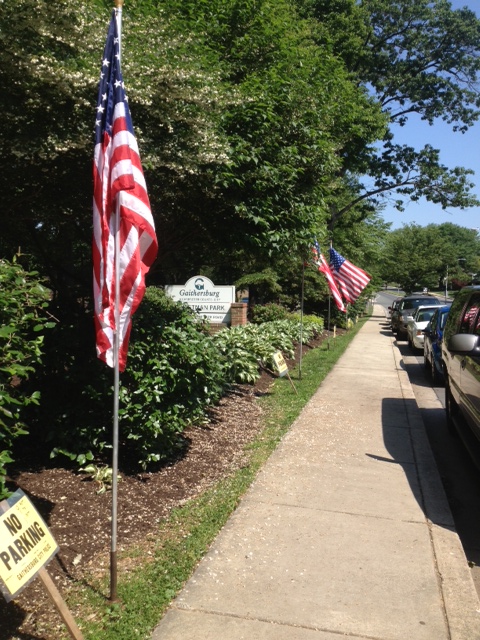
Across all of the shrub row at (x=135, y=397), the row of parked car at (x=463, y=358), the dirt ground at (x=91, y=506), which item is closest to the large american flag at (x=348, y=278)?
the row of parked car at (x=463, y=358)

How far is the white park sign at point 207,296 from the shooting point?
12.8 meters

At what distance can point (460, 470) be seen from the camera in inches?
274

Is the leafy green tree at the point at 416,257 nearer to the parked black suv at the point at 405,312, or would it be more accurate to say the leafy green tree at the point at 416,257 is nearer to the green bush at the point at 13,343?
the parked black suv at the point at 405,312

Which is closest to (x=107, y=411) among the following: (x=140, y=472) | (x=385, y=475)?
(x=140, y=472)

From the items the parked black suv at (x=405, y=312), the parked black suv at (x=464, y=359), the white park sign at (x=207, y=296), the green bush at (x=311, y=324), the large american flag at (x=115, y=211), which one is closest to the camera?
the large american flag at (x=115, y=211)

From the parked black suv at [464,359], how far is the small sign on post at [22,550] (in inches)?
160

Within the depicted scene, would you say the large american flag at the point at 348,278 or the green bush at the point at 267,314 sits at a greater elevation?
the large american flag at the point at 348,278

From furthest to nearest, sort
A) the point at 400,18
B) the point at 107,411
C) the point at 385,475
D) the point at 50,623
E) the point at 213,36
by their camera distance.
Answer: the point at 400,18
the point at 213,36
the point at 385,475
the point at 107,411
the point at 50,623

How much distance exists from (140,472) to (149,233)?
2.72 metres

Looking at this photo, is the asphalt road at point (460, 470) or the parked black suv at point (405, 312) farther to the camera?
the parked black suv at point (405, 312)

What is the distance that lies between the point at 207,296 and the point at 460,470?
285 inches

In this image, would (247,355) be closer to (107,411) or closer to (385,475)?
(385,475)

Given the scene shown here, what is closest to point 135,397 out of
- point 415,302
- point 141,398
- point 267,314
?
point 141,398

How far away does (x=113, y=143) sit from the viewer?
3719mm
